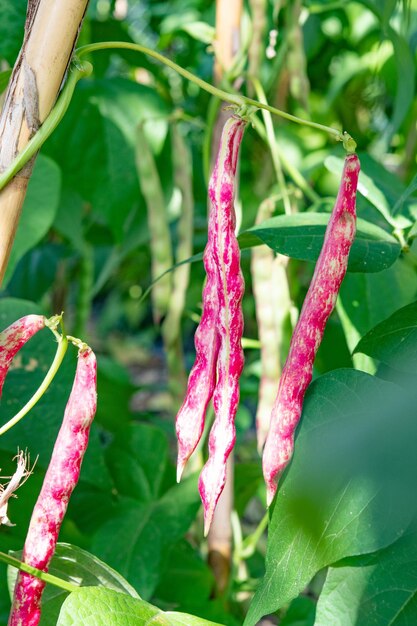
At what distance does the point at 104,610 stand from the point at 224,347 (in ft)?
0.50

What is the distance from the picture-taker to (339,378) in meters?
0.47

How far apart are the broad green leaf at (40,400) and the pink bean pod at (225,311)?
258 millimetres

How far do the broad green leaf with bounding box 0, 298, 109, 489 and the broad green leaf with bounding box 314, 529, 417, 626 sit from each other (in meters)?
0.28

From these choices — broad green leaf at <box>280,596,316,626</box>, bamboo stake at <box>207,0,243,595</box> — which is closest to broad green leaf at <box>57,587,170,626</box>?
bamboo stake at <box>207,0,243,595</box>

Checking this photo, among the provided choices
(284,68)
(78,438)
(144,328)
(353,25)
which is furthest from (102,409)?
(144,328)

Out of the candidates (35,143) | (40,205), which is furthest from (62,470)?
(40,205)

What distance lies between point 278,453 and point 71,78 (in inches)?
9.0

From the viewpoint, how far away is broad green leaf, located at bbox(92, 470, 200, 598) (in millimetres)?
771

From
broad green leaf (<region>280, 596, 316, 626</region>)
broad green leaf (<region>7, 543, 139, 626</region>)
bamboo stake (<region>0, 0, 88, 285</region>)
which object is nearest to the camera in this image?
bamboo stake (<region>0, 0, 88, 285</region>)

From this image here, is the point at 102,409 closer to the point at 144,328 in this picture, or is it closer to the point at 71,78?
the point at 71,78

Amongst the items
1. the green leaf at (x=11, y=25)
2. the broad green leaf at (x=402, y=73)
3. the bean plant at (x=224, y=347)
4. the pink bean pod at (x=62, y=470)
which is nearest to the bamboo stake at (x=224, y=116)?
the bean plant at (x=224, y=347)

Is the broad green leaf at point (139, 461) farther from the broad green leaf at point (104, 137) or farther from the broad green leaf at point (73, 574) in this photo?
the broad green leaf at point (73, 574)

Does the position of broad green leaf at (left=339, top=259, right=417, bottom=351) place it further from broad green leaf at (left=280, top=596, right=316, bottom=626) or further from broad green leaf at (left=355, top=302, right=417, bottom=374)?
broad green leaf at (left=280, top=596, right=316, bottom=626)

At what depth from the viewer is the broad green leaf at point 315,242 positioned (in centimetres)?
52
